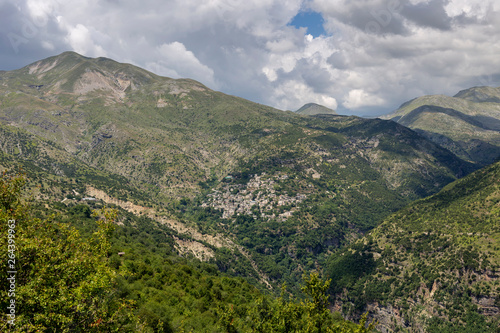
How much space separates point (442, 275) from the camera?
15050cm

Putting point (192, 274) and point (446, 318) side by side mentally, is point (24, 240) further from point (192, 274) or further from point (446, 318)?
point (446, 318)

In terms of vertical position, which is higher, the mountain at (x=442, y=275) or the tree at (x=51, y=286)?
the tree at (x=51, y=286)

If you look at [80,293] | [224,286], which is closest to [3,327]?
[80,293]

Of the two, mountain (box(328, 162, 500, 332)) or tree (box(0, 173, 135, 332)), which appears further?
mountain (box(328, 162, 500, 332))

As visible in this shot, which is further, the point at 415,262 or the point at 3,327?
the point at 415,262

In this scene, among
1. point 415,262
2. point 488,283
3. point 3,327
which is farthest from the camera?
point 415,262

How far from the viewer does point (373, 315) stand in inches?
6850

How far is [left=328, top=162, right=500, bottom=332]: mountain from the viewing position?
436 ft

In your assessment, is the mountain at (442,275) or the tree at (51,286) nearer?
the tree at (51,286)

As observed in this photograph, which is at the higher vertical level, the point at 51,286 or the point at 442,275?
the point at 51,286

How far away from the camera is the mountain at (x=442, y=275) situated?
133 meters

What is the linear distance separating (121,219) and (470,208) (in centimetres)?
22255

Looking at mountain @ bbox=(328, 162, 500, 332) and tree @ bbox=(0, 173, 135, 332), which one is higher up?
tree @ bbox=(0, 173, 135, 332)

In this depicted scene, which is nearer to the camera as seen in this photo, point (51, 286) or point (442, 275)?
point (51, 286)
